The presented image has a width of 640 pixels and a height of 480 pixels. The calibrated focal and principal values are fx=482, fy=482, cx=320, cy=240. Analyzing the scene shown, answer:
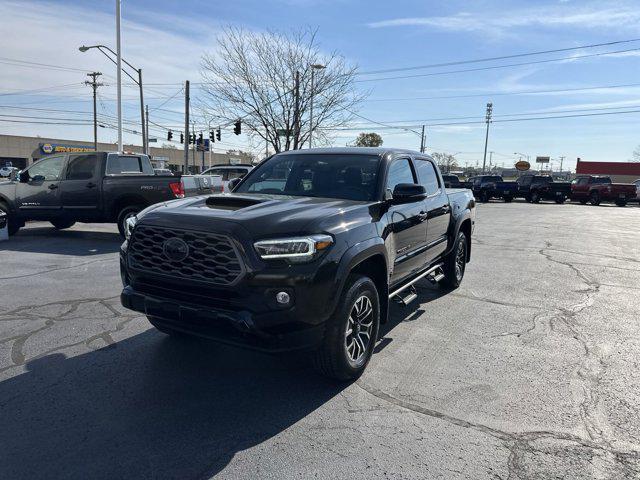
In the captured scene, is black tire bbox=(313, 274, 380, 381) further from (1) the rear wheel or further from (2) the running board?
(1) the rear wheel

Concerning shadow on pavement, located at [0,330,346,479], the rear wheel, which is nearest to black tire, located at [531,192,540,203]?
the rear wheel

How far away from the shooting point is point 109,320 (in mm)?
5211

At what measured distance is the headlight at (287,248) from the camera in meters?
3.25

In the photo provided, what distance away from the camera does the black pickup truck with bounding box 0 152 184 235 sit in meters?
10.0

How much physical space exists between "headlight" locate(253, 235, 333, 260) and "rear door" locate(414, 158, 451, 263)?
2556 mm

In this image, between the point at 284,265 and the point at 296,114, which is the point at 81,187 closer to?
the point at 284,265

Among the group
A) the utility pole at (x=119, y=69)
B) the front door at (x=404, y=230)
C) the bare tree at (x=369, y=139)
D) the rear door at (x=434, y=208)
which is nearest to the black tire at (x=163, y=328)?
the front door at (x=404, y=230)

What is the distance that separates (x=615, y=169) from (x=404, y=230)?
77.6 meters

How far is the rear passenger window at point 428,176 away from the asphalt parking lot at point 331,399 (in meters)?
1.48

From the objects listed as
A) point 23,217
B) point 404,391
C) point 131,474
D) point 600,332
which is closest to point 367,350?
point 404,391

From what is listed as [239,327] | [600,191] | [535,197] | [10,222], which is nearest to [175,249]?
[239,327]

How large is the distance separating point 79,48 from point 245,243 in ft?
79.6

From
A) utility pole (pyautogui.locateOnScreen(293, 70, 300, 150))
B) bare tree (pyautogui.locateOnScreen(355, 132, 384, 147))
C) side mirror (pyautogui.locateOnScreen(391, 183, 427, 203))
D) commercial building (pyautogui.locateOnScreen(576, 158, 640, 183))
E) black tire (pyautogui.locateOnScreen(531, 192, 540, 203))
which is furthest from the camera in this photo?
commercial building (pyautogui.locateOnScreen(576, 158, 640, 183))

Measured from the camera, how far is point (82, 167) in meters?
10.4
